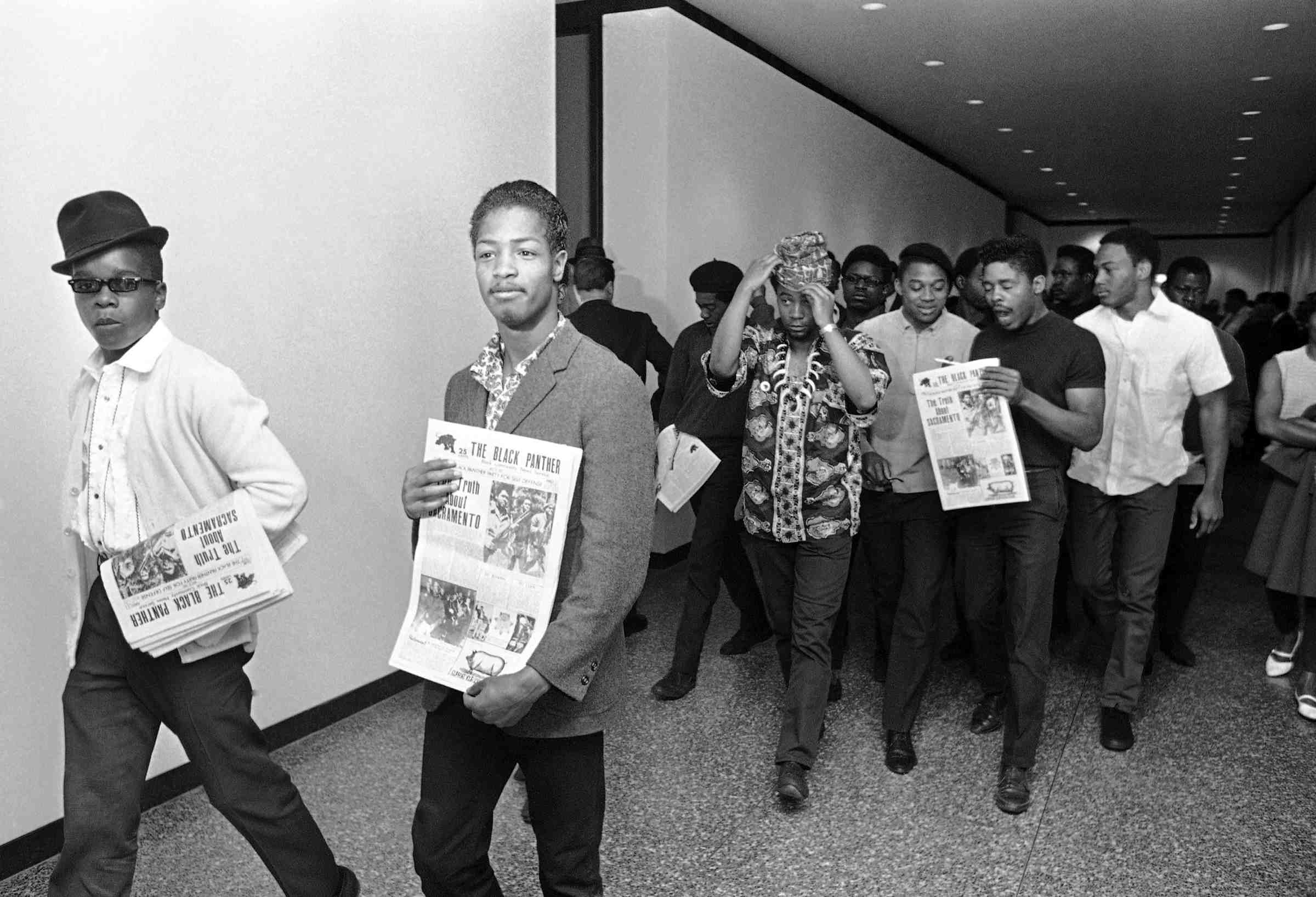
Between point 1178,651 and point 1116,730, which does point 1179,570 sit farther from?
point 1116,730

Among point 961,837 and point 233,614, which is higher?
point 233,614

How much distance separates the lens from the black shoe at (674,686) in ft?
14.8

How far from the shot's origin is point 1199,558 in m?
5.03

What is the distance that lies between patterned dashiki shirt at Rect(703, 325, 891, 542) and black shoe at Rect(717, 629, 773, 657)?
5.57ft

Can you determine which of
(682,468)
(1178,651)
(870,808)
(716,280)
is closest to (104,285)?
(682,468)

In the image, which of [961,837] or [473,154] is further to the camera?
[473,154]

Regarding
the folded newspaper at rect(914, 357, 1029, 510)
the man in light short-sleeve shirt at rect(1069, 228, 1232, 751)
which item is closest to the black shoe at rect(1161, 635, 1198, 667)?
the man in light short-sleeve shirt at rect(1069, 228, 1232, 751)

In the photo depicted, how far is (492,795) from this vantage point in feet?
6.66

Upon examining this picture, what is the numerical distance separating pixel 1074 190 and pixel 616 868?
16.7 metres

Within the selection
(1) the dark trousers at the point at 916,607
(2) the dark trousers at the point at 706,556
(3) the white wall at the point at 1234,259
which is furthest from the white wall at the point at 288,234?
(3) the white wall at the point at 1234,259

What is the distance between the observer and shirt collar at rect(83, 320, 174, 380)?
231 cm

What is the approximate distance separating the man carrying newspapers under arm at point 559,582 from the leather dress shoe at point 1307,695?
136 inches

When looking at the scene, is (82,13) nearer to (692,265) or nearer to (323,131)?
(323,131)

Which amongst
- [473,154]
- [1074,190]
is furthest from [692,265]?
[1074,190]
